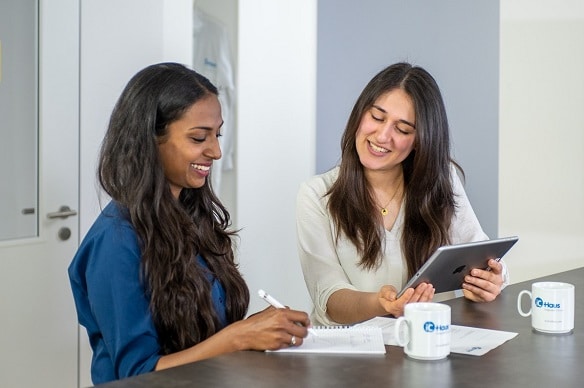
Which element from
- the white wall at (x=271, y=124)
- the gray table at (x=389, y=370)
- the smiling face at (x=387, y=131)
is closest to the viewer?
the gray table at (x=389, y=370)

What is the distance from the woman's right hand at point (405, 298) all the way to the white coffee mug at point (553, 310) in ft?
0.83

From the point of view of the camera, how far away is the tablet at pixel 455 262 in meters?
1.89

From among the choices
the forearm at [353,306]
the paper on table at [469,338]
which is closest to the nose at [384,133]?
the forearm at [353,306]

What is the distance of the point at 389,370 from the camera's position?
1.44 metres

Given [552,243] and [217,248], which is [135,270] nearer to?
[217,248]

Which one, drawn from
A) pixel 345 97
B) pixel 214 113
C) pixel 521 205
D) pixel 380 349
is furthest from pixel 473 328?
pixel 345 97

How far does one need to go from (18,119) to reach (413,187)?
56.8 inches

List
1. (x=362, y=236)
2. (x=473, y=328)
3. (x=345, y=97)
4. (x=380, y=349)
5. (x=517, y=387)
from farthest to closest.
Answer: (x=345, y=97), (x=362, y=236), (x=473, y=328), (x=380, y=349), (x=517, y=387)

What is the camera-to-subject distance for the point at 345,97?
12.0ft

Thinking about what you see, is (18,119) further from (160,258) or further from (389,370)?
(389,370)

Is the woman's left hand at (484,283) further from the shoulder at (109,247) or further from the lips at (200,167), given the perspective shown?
the shoulder at (109,247)

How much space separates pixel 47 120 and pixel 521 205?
1.90m

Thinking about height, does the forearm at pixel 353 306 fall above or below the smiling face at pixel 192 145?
below

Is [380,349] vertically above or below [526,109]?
below
